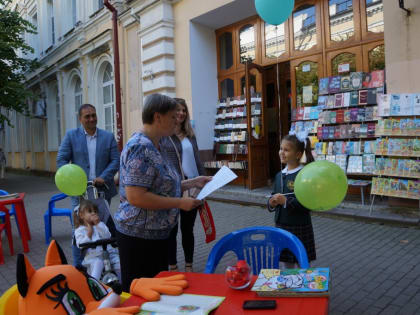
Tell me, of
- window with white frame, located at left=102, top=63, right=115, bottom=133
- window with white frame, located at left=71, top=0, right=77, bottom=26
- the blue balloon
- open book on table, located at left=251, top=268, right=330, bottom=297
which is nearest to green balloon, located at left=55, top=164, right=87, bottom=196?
open book on table, located at left=251, top=268, right=330, bottom=297

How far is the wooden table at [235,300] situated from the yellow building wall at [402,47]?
491 cm

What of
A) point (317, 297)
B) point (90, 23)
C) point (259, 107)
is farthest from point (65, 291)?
point (90, 23)

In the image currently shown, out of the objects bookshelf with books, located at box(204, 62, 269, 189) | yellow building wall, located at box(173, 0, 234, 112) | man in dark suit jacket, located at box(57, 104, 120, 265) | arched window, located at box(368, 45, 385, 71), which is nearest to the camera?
man in dark suit jacket, located at box(57, 104, 120, 265)

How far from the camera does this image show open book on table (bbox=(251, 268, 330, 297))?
4.75 ft

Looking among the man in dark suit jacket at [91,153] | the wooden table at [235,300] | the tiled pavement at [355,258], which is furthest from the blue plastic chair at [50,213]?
→ the wooden table at [235,300]

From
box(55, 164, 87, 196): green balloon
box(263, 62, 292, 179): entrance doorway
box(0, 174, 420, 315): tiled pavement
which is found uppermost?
box(263, 62, 292, 179): entrance doorway

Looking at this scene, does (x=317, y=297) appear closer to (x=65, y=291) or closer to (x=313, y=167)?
(x=313, y=167)

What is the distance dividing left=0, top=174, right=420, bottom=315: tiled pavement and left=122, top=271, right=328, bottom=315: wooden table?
1.67 meters

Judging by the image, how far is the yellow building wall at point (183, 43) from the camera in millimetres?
8766

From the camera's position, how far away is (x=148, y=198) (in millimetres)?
1847

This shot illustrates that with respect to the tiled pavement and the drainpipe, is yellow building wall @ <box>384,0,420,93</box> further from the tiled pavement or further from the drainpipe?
→ the drainpipe

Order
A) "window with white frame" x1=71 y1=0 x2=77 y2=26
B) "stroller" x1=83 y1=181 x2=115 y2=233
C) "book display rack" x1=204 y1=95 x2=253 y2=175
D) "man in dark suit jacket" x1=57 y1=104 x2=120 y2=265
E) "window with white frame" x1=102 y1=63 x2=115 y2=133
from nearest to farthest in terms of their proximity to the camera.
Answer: "stroller" x1=83 y1=181 x2=115 y2=233 → "man in dark suit jacket" x1=57 y1=104 x2=120 y2=265 → "book display rack" x1=204 y1=95 x2=253 y2=175 → "window with white frame" x1=102 y1=63 x2=115 y2=133 → "window with white frame" x1=71 y1=0 x2=77 y2=26

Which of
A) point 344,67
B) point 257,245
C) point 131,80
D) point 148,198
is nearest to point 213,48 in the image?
point 131,80

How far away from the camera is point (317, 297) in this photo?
143 cm
